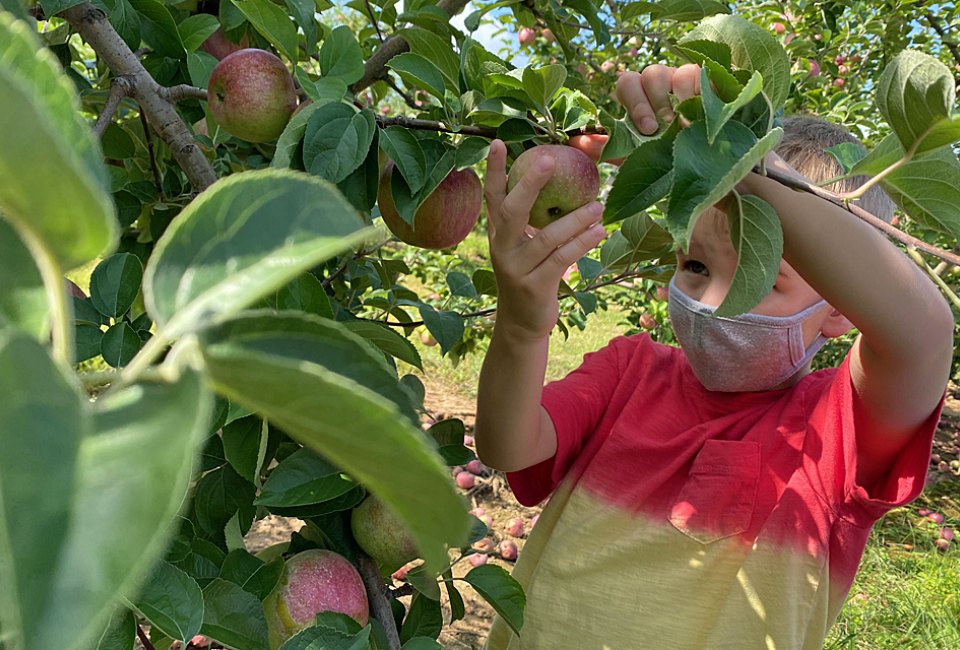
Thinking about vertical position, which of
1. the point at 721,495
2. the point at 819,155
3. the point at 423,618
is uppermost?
the point at 819,155

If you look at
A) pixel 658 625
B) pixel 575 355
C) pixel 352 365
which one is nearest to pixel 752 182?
pixel 352 365

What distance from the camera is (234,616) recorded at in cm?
69

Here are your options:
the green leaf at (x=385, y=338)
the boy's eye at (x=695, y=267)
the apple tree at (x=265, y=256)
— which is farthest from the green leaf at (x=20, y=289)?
the boy's eye at (x=695, y=267)

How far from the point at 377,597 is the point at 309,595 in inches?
5.4

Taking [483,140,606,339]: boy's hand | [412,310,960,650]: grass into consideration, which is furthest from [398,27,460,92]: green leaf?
[412,310,960,650]: grass

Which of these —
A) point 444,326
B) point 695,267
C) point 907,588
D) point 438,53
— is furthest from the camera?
point 907,588

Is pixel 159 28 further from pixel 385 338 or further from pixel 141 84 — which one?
pixel 385 338

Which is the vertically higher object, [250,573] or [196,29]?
[196,29]

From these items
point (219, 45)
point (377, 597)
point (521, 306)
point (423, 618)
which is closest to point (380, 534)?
point (377, 597)

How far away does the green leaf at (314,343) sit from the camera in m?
0.24

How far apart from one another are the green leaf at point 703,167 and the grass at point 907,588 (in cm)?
202

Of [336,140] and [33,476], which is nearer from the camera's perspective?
[33,476]

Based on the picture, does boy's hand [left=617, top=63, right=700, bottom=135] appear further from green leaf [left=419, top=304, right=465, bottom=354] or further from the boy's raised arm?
green leaf [left=419, top=304, right=465, bottom=354]

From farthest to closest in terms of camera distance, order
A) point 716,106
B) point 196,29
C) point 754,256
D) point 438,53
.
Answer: point 196,29
point 438,53
point 754,256
point 716,106
